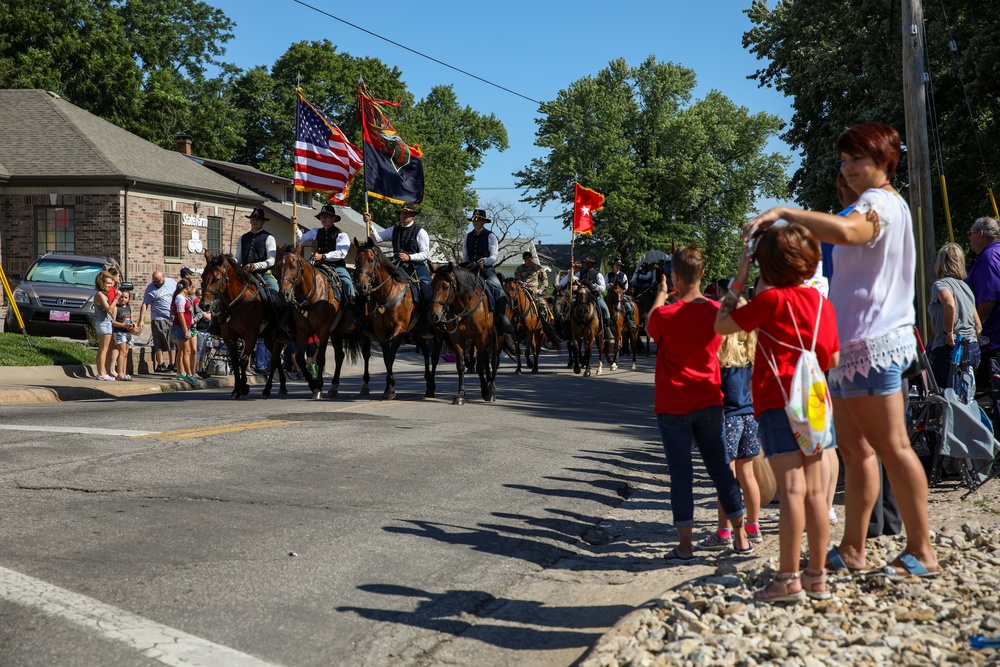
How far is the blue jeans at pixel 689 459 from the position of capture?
6.56 m

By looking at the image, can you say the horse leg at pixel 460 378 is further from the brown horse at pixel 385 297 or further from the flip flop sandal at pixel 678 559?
the flip flop sandal at pixel 678 559

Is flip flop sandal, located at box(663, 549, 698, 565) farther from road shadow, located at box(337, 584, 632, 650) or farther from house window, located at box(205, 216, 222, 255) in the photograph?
house window, located at box(205, 216, 222, 255)

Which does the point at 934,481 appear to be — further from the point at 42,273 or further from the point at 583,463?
the point at 42,273

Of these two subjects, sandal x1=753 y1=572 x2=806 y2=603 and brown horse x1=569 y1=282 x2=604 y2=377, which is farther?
brown horse x1=569 y1=282 x2=604 y2=377

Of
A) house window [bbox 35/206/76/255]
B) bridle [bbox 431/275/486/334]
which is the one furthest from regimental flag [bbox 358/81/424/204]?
house window [bbox 35/206/76/255]

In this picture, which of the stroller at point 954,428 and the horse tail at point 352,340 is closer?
the stroller at point 954,428

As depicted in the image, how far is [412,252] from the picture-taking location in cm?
1727

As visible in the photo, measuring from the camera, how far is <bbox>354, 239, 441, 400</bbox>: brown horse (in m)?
16.1

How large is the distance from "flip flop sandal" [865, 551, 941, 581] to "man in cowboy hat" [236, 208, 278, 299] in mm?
12889

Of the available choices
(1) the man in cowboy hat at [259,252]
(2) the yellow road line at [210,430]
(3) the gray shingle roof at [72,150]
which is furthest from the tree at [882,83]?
(3) the gray shingle roof at [72,150]

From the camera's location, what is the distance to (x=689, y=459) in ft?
22.0

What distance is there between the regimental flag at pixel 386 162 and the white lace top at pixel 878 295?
636 inches

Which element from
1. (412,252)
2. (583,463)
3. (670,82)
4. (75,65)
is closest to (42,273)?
(412,252)

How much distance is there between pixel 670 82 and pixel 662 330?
231ft
